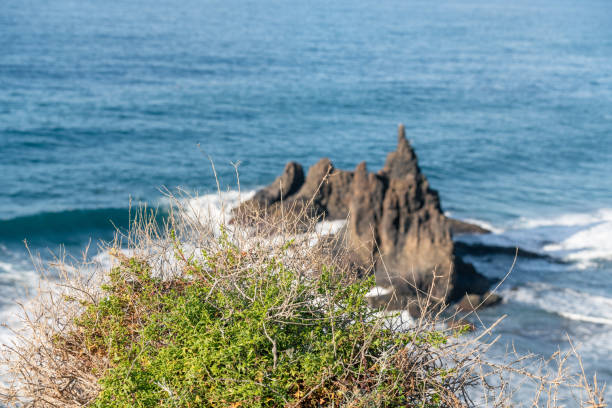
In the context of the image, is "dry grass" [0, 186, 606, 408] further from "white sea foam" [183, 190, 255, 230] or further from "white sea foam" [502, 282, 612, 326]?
"white sea foam" [502, 282, 612, 326]

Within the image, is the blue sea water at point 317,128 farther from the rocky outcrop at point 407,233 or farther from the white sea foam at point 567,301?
the rocky outcrop at point 407,233

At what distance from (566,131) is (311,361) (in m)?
50.6

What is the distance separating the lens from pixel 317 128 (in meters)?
48.5

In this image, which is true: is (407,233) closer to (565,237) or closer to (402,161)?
(402,161)

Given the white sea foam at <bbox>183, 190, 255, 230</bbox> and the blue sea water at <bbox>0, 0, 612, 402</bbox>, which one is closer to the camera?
the white sea foam at <bbox>183, 190, 255, 230</bbox>

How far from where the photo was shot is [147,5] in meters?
124

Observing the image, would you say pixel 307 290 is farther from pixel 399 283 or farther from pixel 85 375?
pixel 399 283

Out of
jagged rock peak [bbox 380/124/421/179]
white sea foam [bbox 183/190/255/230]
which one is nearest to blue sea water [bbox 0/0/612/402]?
white sea foam [bbox 183/190/255/230]

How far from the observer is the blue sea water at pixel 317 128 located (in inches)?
1119

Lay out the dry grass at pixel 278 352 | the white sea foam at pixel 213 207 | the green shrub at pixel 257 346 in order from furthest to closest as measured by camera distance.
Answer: the white sea foam at pixel 213 207, the dry grass at pixel 278 352, the green shrub at pixel 257 346

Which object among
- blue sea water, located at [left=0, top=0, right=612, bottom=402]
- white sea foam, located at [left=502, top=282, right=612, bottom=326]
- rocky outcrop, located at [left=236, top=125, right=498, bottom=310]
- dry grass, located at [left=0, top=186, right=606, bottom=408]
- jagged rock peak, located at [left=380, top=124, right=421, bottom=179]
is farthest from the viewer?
blue sea water, located at [left=0, top=0, right=612, bottom=402]

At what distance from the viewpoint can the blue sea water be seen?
28.4 m

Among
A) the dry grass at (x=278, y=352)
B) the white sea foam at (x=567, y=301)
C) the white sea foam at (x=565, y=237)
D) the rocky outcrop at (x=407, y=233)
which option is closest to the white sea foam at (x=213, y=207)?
the dry grass at (x=278, y=352)

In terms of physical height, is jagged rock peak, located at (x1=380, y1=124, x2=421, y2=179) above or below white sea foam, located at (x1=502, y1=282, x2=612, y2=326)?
above
